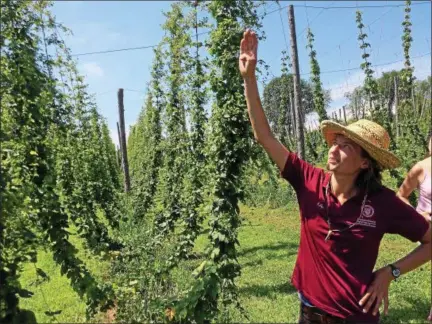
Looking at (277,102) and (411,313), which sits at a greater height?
(277,102)

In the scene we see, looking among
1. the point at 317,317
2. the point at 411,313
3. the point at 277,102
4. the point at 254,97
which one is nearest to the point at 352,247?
the point at 317,317

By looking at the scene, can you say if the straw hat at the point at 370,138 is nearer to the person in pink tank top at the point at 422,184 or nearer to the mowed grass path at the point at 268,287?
the person in pink tank top at the point at 422,184

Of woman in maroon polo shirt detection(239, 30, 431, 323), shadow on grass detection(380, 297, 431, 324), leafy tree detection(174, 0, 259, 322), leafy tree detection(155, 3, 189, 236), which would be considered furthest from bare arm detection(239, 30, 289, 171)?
leafy tree detection(155, 3, 189, 236)

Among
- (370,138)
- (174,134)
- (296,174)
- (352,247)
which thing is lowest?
(352,247)

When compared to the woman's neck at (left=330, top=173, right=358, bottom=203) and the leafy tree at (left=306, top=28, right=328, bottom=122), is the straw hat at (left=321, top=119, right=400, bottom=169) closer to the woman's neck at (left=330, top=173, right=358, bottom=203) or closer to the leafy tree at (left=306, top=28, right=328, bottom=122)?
the woman's neck at (left=330, top=173, right=358, bottom=203)

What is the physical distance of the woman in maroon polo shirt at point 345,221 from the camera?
194 centimetres

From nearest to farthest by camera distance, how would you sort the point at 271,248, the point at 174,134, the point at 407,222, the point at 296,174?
the point at 407,222 → the point at 296,174 → the point at 174,134 → the point at 271,248

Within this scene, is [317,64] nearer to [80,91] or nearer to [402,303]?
[80,91]

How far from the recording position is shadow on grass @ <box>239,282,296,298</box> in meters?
5.48

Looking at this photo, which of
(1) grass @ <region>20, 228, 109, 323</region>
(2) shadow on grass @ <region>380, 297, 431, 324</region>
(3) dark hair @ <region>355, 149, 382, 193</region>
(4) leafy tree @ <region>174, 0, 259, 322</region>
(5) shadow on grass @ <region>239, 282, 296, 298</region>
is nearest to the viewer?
(3) dark hair @ <region>355, 149, 382, 193</region>

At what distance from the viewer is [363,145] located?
2.04 m

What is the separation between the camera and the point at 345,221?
1964 millimetres

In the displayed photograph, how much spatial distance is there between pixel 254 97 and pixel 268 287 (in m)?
4.24

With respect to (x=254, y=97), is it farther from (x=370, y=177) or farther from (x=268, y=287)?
(x=268, y=287)
